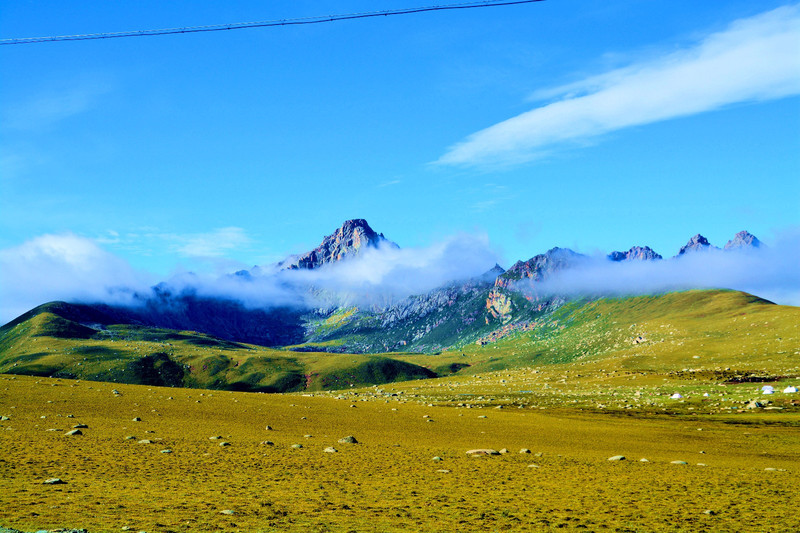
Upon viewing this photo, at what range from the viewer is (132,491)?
52.1 ft

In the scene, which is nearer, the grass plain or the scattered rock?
the grass plain

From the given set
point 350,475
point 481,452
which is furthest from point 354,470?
point 481,452

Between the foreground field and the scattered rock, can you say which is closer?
the foreground field

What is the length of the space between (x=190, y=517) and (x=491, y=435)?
27080 millimetres

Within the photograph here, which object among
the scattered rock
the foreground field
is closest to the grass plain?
the foreground field

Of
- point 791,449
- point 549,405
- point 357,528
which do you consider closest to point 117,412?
point 357,528

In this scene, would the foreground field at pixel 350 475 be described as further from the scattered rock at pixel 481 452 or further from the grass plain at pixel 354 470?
the scattered rock at pixel 481 452

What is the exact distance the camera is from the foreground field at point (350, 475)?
46.1 ft

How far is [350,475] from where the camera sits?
803 inches

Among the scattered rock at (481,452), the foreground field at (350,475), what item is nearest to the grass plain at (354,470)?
the foreground field at (350,475)

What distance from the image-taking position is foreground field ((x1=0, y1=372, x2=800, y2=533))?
46.1ft

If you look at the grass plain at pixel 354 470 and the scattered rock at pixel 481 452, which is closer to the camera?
the grass plain at pixel 354 470

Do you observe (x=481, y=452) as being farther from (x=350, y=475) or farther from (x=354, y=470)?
(x=350, y=475)

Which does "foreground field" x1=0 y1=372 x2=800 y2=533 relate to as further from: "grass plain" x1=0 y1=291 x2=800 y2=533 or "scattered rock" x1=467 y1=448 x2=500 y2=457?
"scattered rock" x1=467 y1=448 x2=500 y2=457
